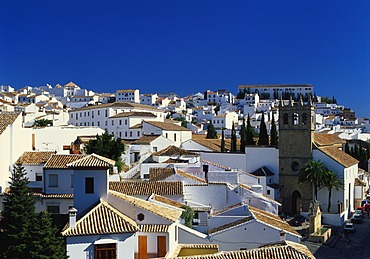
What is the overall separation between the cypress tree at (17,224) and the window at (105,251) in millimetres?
2153

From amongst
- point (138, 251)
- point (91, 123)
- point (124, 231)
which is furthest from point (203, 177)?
point (91, 123)

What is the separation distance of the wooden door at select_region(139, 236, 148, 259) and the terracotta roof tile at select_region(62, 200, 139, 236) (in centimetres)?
175

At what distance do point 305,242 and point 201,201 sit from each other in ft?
31.7

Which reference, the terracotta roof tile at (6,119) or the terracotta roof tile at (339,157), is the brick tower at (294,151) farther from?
the terracotta roof tile at (6,119)

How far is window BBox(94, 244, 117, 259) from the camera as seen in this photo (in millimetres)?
15102

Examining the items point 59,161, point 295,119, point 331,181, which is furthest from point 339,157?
point 59,161

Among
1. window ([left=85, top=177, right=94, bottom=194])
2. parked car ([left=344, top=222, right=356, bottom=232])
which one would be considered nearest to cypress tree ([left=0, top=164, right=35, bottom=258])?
window ([left=85, top=177, right=94, bottom=194])

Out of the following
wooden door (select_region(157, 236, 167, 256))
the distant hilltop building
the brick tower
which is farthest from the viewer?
the distant hilltop building

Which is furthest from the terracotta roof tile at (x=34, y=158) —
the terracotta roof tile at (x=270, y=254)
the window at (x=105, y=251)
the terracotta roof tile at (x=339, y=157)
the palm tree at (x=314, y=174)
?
the terracotta roof tile at (x=339, y=157)

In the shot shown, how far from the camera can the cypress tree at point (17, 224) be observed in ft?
48.5

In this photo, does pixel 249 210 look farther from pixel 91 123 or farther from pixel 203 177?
pixel 91 123

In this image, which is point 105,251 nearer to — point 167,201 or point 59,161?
point 167,201

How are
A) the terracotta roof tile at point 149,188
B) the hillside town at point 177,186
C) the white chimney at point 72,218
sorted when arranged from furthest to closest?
the terracotta roof tile at point 149,188, the hillside town at point 177,186, the white chimney at point 72,218

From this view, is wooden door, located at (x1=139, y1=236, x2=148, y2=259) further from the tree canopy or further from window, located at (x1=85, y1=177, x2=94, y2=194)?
the tree canopy
